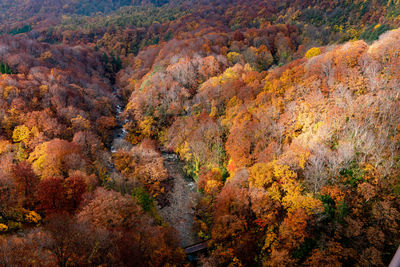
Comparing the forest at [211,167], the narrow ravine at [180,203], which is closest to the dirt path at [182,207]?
the narrow ravine at [180,203]

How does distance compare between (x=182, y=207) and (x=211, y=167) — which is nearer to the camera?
(x=182, y=207)

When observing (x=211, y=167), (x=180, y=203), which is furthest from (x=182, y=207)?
(x=211, y=167)

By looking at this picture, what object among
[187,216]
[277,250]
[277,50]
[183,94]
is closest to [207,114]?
[183,94]

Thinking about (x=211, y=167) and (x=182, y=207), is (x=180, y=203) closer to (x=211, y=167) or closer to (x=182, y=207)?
(x=182, y=207)

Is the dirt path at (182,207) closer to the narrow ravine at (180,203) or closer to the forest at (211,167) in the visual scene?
the narrow ravine at (180,203)

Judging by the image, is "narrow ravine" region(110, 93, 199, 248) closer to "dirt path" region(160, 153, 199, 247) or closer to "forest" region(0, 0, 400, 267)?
"dirt path" region(160, 153, 199, 247)

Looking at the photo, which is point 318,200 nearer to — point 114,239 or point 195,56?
point 114,239
